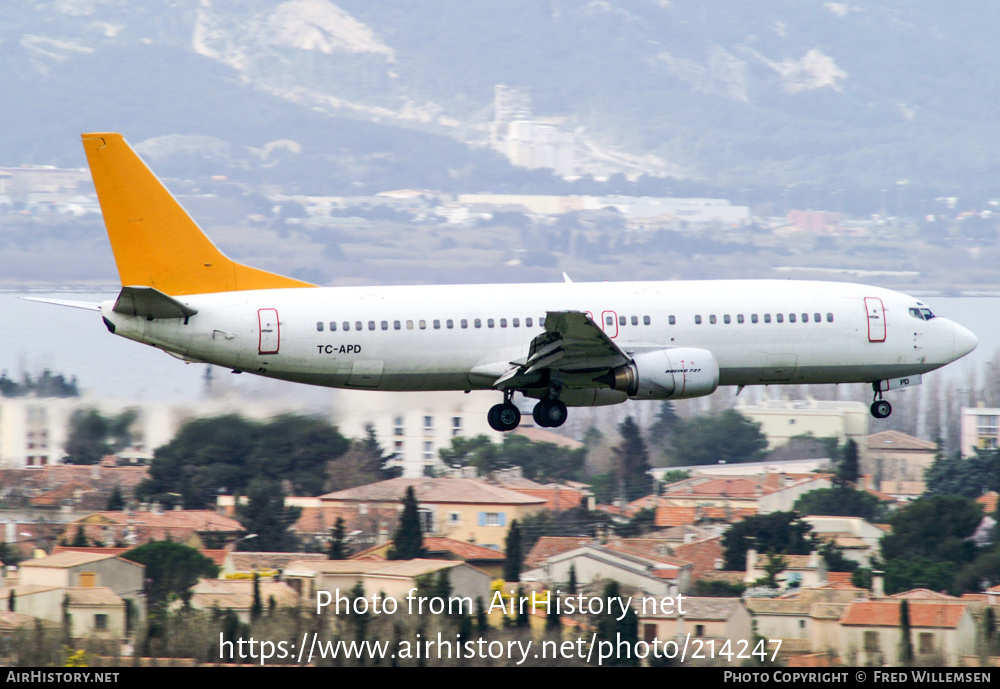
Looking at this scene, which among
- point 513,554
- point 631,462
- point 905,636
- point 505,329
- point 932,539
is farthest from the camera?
point 631,462

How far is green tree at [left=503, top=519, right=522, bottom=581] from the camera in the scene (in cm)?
5944

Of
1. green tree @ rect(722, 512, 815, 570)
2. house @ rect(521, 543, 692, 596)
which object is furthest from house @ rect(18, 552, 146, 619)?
green tree @ rect(722, 512, 815, 570)

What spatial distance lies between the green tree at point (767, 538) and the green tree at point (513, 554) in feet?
35.9

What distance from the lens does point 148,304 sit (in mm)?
36938

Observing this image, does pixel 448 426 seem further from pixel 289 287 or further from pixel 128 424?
pixel 289 287

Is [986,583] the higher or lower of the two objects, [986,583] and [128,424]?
the lower

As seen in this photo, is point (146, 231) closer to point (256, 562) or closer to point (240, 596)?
point (240, 596)

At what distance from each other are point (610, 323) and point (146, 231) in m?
14.4

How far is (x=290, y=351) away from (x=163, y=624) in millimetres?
20183

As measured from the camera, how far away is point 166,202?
127 ft

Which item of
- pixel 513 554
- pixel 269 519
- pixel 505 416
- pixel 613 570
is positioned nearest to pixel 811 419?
pixel 513 554

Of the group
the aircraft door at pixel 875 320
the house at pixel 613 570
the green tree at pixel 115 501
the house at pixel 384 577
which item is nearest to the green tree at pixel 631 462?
the house at pixel 613 570

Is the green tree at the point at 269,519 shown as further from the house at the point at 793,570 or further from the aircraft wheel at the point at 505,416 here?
the aircraft wheel at the point at 505,416
